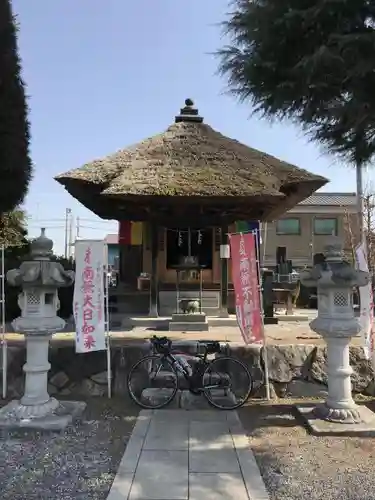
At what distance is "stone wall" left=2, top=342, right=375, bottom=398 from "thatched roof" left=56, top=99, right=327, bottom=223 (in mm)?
3277

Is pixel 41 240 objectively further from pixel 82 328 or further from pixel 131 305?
pixel 131 305

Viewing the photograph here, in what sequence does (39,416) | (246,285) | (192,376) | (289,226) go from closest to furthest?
(39,416) → (192,376) → (246,285) → (289,226)

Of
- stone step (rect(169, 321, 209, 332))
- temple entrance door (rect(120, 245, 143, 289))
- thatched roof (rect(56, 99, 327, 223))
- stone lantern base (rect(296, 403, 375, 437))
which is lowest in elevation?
stone lantern base (rect(296, 403, 375, 437))

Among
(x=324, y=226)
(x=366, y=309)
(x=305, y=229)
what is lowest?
(x=366, y=309)

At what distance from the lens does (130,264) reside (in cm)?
1499

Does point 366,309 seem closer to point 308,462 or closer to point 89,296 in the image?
point 308,462

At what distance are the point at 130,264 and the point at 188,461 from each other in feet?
34.5

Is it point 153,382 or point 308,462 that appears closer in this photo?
point 308,462

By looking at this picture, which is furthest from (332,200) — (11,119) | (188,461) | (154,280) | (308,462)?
(188,461)

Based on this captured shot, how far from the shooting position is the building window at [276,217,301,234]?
3105 cm

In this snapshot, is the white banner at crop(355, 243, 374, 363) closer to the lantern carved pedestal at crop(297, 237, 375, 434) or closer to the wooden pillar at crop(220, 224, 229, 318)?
the lantern carved pedestal at crop(297, 237, 375, 434)

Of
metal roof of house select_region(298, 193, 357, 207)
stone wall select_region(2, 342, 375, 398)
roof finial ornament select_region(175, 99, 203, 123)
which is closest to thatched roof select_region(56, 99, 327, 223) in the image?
roof finial ornament select_region(175, 99, 203, 123)

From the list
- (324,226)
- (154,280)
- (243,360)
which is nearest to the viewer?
(243,360)

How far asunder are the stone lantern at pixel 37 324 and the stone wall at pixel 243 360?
1.33 m
